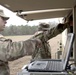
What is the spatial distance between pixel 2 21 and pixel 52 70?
75 centimetres

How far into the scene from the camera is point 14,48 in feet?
7.05

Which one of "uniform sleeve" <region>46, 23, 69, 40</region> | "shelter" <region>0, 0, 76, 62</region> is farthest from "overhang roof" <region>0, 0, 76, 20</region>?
"uniform sleeve" <region>46, 23, 69, 40</region>

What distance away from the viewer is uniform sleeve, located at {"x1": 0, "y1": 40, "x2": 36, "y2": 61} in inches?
83.7

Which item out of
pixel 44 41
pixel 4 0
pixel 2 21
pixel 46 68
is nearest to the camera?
pixel 46 68

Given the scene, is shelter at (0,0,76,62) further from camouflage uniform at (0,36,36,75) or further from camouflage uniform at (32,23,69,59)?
camouflage uniform at (0,36,36,75)

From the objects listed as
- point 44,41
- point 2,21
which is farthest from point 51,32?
point 2,21

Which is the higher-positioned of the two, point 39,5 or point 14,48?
point 39,5

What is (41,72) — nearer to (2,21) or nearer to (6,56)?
(6,56)

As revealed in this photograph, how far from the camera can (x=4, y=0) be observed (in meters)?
3.85

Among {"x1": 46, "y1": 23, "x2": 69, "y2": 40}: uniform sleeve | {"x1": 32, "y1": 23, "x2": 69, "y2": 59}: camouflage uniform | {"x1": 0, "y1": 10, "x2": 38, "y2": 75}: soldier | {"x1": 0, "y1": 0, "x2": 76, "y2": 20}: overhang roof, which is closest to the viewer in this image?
{"x1": 0, "y1": 10, "x2": 38, "y2": 75}: soldier

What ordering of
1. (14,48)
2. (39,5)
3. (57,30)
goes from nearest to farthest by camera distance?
1. (14,48)
2. (39,5)
3. (57,30)

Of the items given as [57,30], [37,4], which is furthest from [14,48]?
[57,30]

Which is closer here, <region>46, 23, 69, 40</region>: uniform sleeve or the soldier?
the soldier

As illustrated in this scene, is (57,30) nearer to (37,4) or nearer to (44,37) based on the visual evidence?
(44,37)
